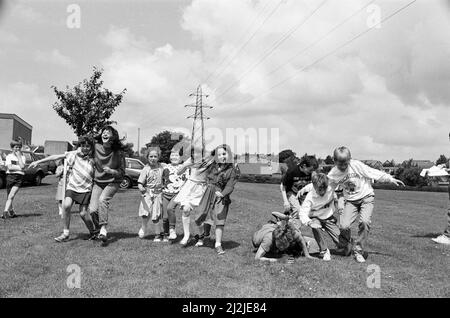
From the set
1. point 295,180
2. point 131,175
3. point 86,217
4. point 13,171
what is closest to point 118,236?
point 86,217

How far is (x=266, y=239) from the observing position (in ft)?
23.0

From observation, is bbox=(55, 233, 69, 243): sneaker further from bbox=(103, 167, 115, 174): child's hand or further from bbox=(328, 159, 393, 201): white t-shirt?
bbox=(328, 159, 393, 201): white t-shirt

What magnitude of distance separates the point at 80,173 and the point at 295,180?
3.91m

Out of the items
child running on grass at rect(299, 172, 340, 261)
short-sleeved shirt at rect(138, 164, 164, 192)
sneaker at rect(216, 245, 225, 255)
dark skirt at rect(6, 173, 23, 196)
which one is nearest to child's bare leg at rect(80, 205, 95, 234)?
short-sleeved shirt at rect(138, 164, 164, 192)

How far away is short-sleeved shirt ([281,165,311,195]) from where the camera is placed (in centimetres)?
805

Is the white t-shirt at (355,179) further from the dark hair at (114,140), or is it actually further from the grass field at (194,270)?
the dark hair at (114,140)

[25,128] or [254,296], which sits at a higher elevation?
[25,128]

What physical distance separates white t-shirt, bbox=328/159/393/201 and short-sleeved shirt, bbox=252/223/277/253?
1309 millimetres

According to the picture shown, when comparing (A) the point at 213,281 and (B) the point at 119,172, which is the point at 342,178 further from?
Result: (B) the point at 119,172

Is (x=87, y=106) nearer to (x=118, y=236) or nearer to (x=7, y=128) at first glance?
(x=118, y=236)

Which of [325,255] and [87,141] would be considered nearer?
[325,255]

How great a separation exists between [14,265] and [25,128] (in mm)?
76664

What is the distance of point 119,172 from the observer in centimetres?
808
